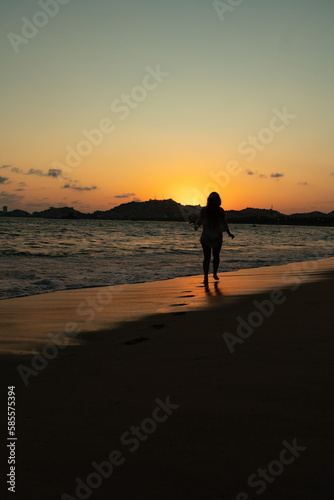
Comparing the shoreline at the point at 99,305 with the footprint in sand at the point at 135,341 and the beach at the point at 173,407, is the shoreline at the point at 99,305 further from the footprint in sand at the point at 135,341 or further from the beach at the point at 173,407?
the footprint in sand at the point at 135,341

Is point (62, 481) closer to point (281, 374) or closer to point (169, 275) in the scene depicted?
point (281, 374)

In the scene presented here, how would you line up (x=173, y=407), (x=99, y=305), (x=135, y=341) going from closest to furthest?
(x=173, y=407)
(x=135, y=341)
(x=99, y=305)

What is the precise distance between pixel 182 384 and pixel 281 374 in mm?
843

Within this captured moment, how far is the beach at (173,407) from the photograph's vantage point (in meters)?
2.15

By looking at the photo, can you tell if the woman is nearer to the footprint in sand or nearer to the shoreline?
the shoreline

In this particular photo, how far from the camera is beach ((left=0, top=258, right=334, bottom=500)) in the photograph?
2.15 meters

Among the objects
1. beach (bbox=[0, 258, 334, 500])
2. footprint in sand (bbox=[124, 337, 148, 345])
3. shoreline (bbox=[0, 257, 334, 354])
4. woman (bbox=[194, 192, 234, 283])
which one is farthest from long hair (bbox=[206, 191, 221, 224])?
footprint in sand (bbox=[124, 337, 148, 345])

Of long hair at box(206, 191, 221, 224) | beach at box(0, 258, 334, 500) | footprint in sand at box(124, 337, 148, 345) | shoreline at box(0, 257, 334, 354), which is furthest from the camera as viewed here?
long hair at box(206, 191, 221, 224)

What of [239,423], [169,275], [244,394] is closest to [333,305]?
[244,394]

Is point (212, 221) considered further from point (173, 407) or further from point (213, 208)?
point (173, 407)

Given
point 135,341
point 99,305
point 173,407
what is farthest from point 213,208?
point 173,407

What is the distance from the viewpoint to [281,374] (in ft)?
11.3

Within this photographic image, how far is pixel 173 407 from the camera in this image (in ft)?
9.54

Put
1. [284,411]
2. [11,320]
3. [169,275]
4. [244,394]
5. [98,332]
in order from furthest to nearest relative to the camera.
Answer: [169,275]
[11,320]
[98,332]
[244,394]
[284,411]
